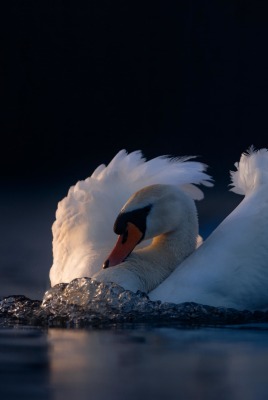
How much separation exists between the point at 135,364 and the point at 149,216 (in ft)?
9.15

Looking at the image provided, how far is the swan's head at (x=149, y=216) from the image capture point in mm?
5363

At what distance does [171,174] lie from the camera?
615 centimetres

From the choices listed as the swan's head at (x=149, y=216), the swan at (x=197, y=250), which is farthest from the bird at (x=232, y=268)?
the swan's head at (x=149, y=216)

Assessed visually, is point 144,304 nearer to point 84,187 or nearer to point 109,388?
point 84,187

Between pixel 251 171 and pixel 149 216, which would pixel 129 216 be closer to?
pixel 149 216

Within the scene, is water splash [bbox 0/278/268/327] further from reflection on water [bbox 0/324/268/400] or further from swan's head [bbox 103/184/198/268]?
reflection on water [bbox 0/324/268/400]

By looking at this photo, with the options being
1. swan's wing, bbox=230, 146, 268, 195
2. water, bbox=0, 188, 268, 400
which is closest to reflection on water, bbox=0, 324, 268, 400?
water, bbox=0, 188, 268, 400

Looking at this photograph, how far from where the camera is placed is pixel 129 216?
211 inches

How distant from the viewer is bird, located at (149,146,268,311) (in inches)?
192

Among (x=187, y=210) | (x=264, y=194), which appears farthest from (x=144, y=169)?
(x=264, y=194)

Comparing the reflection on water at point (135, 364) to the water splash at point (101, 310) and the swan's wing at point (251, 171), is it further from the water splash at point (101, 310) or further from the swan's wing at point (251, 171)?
the swan's wing at point (251, 171)

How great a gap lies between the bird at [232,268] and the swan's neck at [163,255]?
0.18 meters

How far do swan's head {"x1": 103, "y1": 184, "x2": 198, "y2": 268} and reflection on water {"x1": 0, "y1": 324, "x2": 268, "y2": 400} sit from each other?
61.1 inches

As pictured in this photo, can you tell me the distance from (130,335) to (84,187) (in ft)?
9.58
